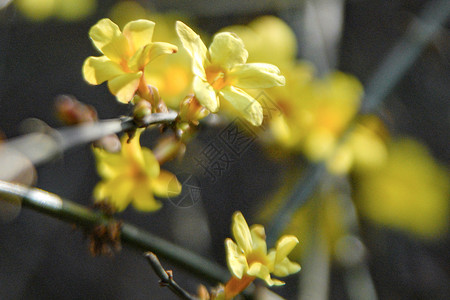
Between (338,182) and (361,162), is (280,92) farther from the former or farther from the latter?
(338,182)

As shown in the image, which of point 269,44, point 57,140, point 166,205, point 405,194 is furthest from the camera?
point 166,205

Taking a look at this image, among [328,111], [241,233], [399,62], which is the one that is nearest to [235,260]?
[241,233]

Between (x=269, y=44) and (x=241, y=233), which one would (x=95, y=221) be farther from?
(x=269, y=44)

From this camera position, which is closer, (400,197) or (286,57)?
(286,57)

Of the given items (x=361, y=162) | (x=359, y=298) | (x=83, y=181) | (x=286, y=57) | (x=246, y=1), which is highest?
(x=286, y=57)

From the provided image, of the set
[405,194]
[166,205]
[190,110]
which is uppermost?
[190,110]

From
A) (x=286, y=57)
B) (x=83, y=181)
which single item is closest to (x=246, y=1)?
(x=286, y=57)

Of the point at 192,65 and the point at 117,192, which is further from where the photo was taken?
the point at 117,192

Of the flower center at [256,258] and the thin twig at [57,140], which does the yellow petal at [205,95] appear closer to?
the thin twig at [57,140]
